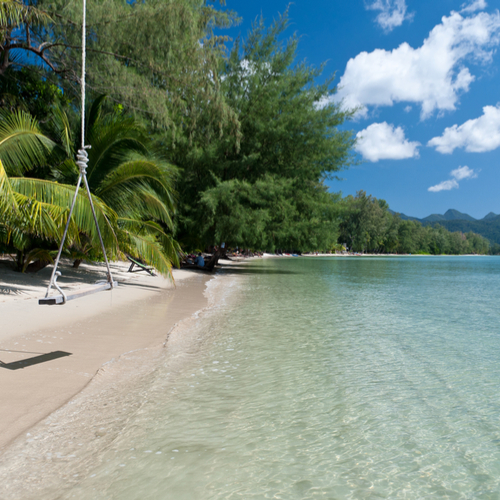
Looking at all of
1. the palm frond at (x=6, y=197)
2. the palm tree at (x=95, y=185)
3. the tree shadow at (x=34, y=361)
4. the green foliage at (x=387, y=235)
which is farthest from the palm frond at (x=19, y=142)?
the green foliage at (x=387, y=235)

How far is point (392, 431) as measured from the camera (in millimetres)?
3748

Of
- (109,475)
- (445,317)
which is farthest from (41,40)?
(445,317)

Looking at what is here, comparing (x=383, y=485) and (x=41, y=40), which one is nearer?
(x=383, y=485)

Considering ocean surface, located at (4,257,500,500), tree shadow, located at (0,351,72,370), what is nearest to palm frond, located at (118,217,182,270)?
ocean surface, located at (4,257,500,500)

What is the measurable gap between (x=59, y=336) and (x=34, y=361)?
144 centimetres

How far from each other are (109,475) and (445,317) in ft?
31.5

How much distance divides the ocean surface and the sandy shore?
497 millimetres

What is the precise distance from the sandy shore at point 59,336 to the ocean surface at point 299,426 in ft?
1.63

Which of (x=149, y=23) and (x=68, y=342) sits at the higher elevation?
(x=149, y=23)

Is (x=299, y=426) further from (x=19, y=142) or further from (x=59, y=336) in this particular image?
(x=19, y=142)

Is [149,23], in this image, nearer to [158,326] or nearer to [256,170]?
[158,326]

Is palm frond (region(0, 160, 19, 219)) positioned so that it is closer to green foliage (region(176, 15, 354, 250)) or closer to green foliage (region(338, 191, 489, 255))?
green foliage (region(176, 15, 354, 250))

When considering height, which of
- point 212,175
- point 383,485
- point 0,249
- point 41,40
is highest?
point 41,40

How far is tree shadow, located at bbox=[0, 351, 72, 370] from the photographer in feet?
15.4
